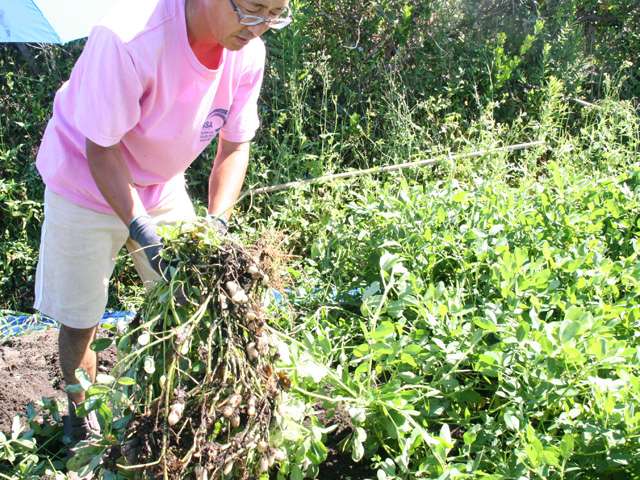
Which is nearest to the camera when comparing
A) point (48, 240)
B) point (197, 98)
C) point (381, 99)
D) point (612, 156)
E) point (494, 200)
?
point (197, 98)

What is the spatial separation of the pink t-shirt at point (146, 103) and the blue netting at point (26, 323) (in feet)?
3.25

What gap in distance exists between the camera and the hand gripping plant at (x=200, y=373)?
1.71m

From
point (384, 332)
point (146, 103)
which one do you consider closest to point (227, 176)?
point (146, 103)

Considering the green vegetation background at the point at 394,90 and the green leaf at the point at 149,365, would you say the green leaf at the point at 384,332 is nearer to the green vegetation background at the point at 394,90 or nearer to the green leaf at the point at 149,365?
the green leaf at the point at 149,365

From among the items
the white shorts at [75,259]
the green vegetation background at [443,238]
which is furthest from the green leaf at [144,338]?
the white shorts at [75,259]

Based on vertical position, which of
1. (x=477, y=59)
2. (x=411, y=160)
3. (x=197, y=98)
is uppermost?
(x=197, y=98)

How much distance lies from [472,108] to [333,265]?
2.80 metres

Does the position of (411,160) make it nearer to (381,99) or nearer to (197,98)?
(381,99)

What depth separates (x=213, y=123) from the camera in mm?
2543

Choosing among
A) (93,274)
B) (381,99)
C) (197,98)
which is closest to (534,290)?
(197,98)

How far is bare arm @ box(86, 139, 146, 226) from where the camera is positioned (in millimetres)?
2127

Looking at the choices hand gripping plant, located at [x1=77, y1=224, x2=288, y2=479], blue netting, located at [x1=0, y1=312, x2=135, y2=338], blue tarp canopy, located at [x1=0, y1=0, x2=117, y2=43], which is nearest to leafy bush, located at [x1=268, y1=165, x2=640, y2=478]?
hand gripping plant, located at [x1=77, y1=224, x2=288, y2=479]

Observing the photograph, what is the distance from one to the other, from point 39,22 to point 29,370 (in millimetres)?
1966

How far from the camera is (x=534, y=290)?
2.35 metres
